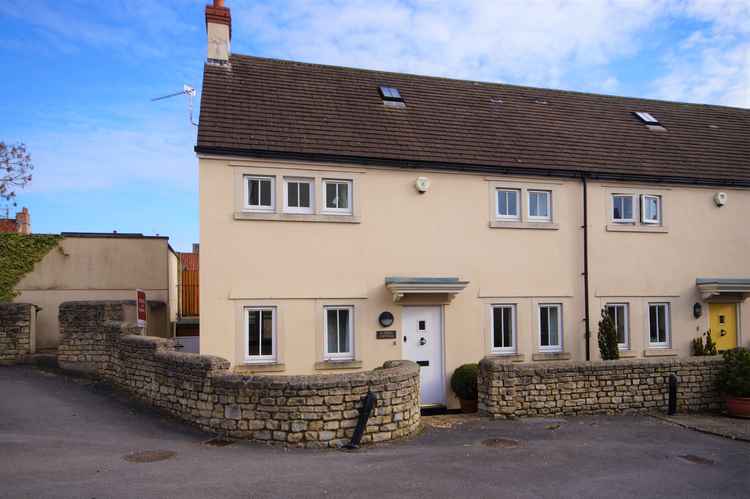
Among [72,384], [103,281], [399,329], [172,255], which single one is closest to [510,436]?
[399,329]

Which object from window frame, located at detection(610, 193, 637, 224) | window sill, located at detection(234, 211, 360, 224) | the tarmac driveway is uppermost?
window frame, located at detection(610, 193, 637, 224)

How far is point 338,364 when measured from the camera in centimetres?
1221

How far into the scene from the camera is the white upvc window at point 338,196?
12617mm

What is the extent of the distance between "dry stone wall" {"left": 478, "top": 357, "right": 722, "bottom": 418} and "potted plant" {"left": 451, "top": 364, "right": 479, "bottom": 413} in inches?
35.8

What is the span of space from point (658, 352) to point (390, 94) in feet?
31.3

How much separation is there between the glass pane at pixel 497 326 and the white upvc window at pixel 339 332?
3.51 meters

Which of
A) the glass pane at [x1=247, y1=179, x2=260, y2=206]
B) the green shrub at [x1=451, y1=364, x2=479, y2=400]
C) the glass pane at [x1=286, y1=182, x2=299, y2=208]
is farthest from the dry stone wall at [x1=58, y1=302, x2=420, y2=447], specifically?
the glass pane at [x1=286, y1=182, x2=299, y2=208]

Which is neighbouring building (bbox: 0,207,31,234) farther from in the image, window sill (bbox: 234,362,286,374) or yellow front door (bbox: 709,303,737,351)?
yellow front door (bbox: 709,303,737,351)

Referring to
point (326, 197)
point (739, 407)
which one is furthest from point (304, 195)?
point (739, 407)

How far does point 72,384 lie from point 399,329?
7.26 metres

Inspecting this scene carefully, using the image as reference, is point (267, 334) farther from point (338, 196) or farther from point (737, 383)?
point (737, 383)

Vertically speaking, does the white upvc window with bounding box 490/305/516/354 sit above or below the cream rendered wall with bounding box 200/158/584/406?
below

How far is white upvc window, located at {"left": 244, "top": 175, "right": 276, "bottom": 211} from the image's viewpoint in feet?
39.5

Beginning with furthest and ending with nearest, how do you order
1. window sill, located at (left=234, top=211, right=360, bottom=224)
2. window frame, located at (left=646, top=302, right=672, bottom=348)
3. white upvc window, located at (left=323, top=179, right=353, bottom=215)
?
window frame, located at (left=646, top=302, right=672, bottom=348), white upvc window, located at (left=323, top=179, right=353, bottom=215), window sill, located at (left=234, top=211, right=360, bottom=224)
